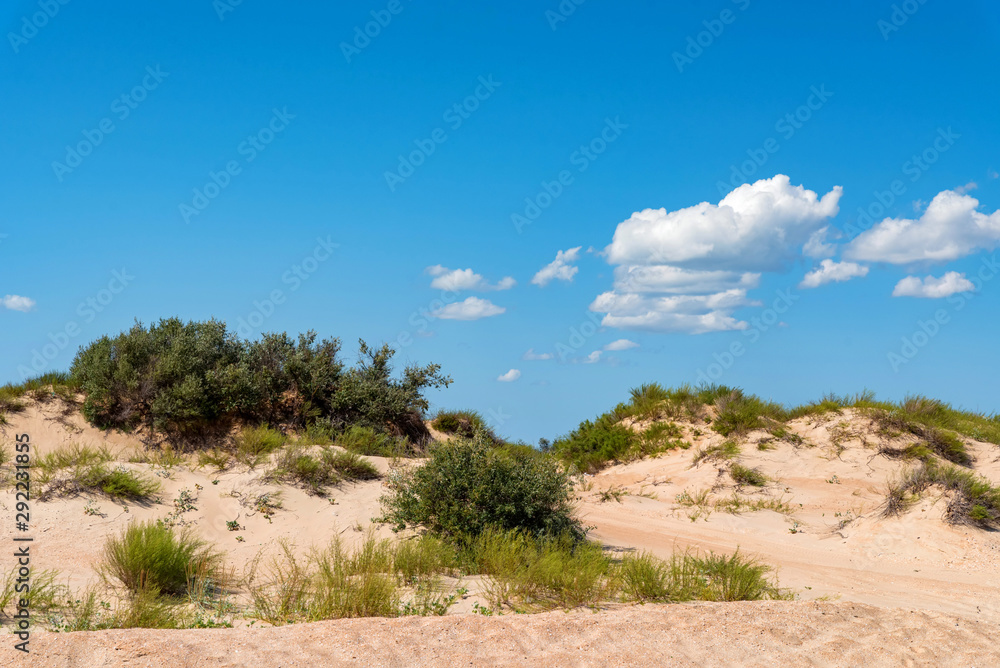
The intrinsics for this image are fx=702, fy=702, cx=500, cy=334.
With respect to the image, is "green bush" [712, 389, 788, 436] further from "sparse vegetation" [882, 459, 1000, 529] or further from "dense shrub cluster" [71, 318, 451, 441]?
"dense shrub cluster" [71, 318, 451, 441]

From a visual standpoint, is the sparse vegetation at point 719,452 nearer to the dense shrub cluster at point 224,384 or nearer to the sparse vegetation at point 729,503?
the sparse vegetation at point 729,503

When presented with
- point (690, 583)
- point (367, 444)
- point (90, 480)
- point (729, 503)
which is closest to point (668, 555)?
point (690, 583)

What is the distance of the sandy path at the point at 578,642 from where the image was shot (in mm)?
5805

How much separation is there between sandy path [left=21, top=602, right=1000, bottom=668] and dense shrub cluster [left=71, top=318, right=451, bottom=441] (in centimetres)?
1050

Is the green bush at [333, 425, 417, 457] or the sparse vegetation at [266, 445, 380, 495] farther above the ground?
the green bush at [333, 425, 417, 457]

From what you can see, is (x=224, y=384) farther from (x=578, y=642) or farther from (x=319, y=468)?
(x=578, y=642)

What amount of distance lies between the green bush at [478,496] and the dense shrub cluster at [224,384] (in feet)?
22.6

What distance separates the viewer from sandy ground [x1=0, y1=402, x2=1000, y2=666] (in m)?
6.12

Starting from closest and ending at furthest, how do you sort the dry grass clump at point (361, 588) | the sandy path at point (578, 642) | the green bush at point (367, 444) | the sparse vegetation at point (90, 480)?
1. the sandy path at point (578, 642)
2. the dry grass clump at point (361, 588)
3. the sparse vegetation at point (90, 480)
4. the green bush at point (367, 444)

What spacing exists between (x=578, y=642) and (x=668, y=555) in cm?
473

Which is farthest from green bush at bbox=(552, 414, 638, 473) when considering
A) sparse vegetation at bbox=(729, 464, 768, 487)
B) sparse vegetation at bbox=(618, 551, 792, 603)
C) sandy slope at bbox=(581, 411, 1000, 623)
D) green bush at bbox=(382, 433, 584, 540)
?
sparse vegetation at bbox=(618, 551, 792, 603)

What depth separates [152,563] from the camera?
7668 mm

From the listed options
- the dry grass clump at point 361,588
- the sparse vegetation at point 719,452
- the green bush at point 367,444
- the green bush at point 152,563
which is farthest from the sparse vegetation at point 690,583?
the sparse vegetation at point 719,452

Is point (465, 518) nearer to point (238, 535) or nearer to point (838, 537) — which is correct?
point (238, 535)
